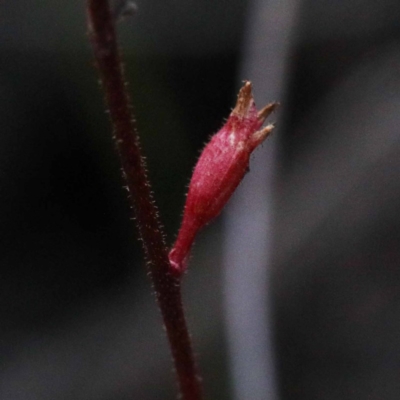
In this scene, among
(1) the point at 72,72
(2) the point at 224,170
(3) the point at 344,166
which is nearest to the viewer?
(2) the point at 224,170

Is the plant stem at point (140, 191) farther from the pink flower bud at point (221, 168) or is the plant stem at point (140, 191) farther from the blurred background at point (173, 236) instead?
the blurred background at point (173, 236)

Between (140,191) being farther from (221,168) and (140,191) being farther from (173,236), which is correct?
(173,236)

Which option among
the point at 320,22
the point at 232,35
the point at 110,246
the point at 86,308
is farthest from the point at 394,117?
the point at 86,308

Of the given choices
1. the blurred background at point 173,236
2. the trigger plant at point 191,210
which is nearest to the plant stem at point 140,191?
the trigger plant at point 191,210

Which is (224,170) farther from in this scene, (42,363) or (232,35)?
(232,35)

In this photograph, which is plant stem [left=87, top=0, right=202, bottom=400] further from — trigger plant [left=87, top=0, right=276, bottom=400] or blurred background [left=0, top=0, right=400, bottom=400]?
blurred background [left=0, top=0, right=400, bottom=400]
